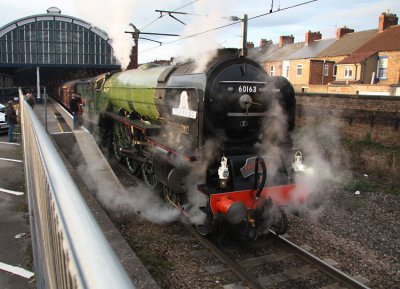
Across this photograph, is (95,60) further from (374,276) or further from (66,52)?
(374,276)

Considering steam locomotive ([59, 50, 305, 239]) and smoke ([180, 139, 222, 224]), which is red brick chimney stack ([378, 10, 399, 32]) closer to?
steam locomotive ([59, 50, 305, 239])

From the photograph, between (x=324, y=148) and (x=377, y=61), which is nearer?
(x=324, y=148)

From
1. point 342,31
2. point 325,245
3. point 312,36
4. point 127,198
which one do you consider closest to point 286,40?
point 312,36

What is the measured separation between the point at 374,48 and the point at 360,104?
19705 millimetres

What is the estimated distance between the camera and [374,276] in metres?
4.76

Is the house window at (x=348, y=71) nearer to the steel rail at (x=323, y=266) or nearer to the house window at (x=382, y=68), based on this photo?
the house window at (x=382, y=68)

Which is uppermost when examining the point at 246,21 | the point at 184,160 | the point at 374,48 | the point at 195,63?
the point at 374,48

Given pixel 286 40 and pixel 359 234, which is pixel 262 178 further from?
pixel 286 40

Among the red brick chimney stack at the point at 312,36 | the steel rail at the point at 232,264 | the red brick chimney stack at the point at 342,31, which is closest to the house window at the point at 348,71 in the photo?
the red brick chimney stack at the point at 342,31

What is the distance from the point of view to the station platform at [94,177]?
420cm

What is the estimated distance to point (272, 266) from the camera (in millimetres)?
4816

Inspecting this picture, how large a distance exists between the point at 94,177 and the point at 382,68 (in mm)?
25564

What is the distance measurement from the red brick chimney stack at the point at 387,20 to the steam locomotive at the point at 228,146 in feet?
95.9

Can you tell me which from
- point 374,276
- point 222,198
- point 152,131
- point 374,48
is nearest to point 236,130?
point 222,198
